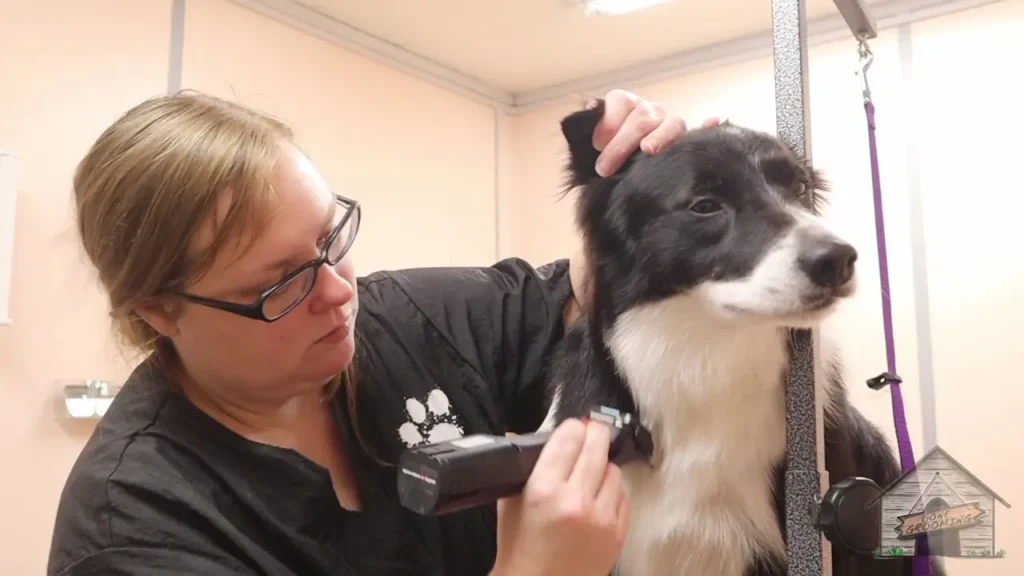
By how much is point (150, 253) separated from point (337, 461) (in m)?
0.37

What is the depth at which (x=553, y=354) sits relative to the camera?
3.93 feet

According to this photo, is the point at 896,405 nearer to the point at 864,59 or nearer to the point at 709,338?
the point at 709,338

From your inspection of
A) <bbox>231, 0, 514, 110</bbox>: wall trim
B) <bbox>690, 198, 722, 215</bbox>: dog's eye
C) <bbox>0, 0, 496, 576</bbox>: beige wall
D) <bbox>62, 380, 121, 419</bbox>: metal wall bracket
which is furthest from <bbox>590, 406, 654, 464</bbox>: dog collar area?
<bbox>231, 0, 514, 110</bbox>: wall trim

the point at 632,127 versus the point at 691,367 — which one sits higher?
the point at 632,127

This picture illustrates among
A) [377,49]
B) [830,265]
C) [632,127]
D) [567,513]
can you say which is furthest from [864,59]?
[377,49]

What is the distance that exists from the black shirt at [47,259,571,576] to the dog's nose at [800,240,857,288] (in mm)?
480

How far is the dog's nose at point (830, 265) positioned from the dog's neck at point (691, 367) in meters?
0.12

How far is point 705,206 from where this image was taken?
104 cm

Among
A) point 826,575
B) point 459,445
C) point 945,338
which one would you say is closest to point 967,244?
point 945,338

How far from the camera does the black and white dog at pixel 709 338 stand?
882 mm

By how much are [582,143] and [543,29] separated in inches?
67.6

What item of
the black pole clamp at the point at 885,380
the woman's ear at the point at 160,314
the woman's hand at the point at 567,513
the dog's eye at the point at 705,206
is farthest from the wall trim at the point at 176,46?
the black pole clamp at the point at 885,380

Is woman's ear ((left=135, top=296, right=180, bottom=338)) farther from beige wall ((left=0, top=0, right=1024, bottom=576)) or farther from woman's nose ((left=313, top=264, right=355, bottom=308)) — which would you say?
beige wall ((left=0, top=0, right=1024, bottom=576))

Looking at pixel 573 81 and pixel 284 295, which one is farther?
pixel 573 81
